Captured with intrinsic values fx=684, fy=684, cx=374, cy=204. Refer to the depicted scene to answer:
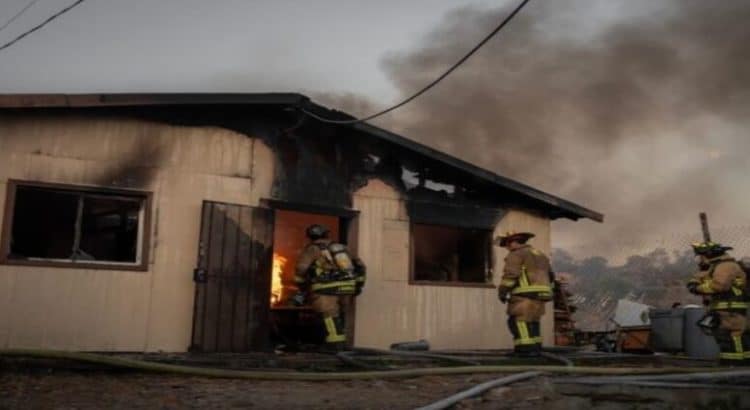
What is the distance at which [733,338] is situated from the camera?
29.3 feet

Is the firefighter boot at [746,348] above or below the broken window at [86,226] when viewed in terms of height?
below

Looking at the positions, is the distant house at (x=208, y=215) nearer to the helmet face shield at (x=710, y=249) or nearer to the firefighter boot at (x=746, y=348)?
the helmet face shield at (x=710, y=249)

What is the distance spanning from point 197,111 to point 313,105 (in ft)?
5.51

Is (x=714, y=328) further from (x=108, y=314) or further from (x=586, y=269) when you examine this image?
(x=586, y=269)

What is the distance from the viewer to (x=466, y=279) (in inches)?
493

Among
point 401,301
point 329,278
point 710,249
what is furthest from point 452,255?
point 710,249

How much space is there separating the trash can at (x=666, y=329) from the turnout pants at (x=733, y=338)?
3.63 m

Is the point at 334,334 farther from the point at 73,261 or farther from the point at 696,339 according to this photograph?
the point at 696,339

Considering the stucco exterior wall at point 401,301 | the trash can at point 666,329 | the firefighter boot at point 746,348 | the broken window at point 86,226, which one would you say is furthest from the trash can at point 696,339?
the broken window at point 86,226

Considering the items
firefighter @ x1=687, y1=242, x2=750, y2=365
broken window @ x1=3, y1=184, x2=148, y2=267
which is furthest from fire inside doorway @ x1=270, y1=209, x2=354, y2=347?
firefighter @ x1=687, y1=242, x2=750, y2=365

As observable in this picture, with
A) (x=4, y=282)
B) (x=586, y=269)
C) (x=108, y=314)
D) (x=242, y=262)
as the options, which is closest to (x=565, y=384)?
(x=242, y=262)

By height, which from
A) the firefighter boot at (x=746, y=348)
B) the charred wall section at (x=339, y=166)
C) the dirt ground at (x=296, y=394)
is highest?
the charred wall section at (x=339, y=166)

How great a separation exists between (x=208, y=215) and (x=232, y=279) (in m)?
0.94

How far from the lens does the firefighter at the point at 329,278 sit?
9242mm
